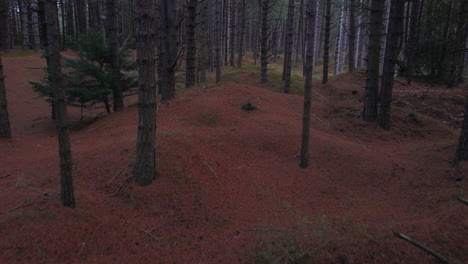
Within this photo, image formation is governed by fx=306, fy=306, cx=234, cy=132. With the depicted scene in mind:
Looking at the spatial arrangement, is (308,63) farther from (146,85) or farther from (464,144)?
(464,144)

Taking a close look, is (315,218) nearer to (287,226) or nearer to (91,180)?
(287,226)

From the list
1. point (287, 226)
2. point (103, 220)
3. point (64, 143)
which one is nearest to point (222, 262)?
point (287, 226)

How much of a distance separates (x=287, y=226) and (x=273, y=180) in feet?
5.56

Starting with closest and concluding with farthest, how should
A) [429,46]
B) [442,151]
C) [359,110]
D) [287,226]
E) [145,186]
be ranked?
1. [287,226]
2. [145,186]
3. [442,151]
4. [359,110]
5. [429,46]

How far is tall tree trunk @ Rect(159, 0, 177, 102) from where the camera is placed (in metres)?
11.9

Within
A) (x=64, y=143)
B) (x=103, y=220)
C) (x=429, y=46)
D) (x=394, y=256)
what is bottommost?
(x=103, y=220)

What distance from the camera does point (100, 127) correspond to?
10.1 meters

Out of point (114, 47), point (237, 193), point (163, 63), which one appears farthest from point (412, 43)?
point (237, 193)

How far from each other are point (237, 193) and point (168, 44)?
8.09m

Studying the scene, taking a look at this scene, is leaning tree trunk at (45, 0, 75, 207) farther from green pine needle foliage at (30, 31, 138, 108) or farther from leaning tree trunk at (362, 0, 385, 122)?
leaning tree trunk at (362, 0, 385, 122)

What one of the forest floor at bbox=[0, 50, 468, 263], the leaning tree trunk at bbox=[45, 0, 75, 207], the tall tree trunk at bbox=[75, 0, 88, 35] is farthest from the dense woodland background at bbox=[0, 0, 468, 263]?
the tall tree trunk at bbox=[75, 0, 88, 35]

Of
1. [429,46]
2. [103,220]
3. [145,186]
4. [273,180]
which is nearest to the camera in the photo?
[103,220]

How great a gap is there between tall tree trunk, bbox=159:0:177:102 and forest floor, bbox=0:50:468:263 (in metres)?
1.36

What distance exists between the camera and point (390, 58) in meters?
10.1
